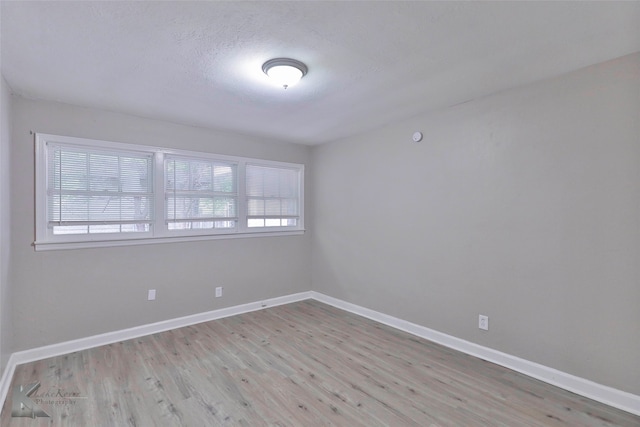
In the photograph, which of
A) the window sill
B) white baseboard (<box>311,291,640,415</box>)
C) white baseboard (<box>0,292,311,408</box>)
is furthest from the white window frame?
white baseboard (<box>311,291,640,415</box>)

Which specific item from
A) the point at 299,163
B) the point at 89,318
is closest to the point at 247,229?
the point at 299,163

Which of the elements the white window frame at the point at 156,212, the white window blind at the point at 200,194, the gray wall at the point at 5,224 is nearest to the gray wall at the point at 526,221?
the white window frame at the point at 156,212

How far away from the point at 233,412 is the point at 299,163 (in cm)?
347

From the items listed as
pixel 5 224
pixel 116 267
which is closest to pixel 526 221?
pixel 116 267

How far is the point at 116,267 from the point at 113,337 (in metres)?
0.72

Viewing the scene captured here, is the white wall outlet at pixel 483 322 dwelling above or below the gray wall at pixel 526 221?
below

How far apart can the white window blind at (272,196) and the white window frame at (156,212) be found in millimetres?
69

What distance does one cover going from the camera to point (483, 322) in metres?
2.88

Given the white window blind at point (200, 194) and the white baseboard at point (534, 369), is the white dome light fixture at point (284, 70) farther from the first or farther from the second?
the white baseboard at point (534, 369)

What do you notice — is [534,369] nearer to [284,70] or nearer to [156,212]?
[284,70]

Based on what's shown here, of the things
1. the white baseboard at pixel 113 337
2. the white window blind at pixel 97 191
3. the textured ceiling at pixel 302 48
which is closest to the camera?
the textured ceiling at pixel 302 48

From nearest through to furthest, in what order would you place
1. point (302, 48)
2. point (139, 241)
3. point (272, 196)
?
point (302, 48) < point (139, 241) < point (272, 196)

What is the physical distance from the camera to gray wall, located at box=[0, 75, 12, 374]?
2.35 m

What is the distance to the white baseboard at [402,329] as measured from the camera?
2.21 meters
